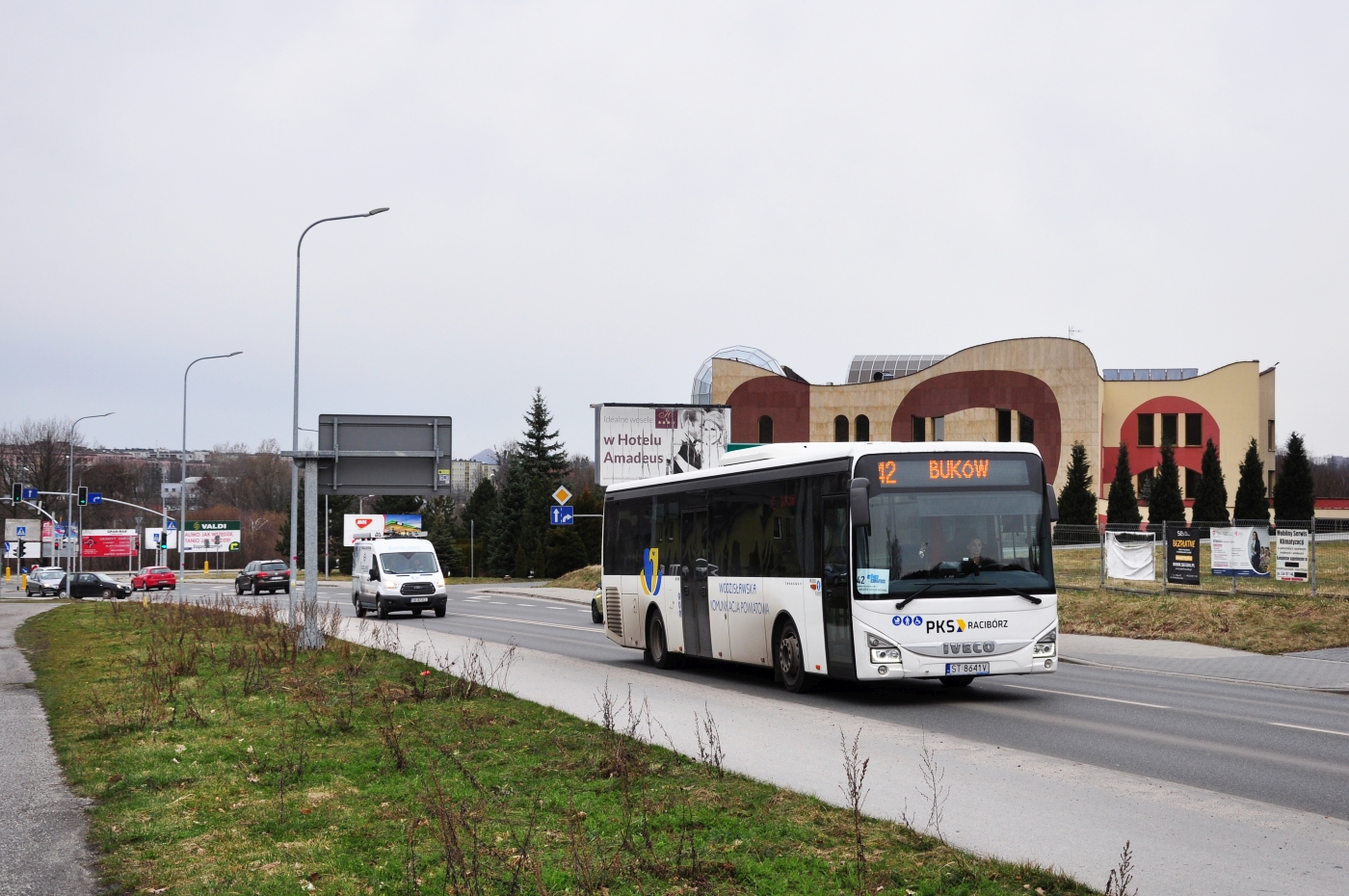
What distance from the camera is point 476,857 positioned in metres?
6.24

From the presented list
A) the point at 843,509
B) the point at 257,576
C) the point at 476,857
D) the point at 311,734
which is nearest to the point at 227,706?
the point at 311,734

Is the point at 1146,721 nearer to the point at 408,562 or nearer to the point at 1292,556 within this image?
the point at 1292,556

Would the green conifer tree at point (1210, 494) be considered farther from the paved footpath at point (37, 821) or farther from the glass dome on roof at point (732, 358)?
the paved footpath at point (37, 821)

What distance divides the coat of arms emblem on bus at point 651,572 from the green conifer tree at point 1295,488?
50.3m

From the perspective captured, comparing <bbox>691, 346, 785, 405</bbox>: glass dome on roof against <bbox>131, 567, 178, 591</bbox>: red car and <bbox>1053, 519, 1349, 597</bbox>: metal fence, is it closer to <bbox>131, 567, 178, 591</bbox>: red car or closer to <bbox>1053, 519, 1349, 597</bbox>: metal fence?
<bbox>131, 567, 178, 591</bbox>: red car

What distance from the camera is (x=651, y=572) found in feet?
64.6

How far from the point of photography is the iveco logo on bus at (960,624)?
14219 mm

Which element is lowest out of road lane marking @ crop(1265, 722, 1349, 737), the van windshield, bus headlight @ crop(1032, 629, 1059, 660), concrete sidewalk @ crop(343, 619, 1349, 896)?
road lane marking @ crop(1265, 722, 1349, 737)

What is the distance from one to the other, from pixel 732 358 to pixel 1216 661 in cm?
6074

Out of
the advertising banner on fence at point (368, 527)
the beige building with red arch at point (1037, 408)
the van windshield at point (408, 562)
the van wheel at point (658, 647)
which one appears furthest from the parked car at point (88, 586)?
the van wheel at point (658, 647)

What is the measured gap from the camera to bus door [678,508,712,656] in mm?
17922

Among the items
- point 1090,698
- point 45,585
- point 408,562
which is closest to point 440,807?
point 1090,698

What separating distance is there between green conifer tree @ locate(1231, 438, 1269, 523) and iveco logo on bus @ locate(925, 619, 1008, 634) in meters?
53.6

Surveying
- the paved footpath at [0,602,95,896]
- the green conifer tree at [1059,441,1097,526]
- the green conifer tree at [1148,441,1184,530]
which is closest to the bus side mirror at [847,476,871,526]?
the paved footpath at [0,602,95,896]
